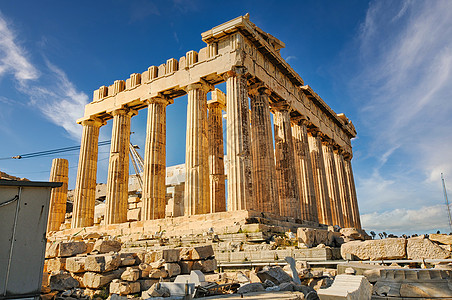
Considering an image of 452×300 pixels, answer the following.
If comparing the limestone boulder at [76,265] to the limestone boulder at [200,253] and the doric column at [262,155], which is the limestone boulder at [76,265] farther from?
the doric column at [262,155]

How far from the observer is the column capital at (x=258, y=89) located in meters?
21.6

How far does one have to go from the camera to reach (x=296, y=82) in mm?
26109

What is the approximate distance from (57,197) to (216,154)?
41.8 ft

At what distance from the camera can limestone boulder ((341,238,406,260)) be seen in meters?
9.45

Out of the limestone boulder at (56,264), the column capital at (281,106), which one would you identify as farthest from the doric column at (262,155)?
the limestone boulder at (56,264)

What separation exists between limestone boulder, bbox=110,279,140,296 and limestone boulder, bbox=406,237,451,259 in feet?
22.8

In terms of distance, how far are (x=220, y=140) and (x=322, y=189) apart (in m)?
9.56

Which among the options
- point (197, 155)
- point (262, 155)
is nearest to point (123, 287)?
point (197, 155)

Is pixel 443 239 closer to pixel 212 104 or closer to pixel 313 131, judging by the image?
pixel 212 104

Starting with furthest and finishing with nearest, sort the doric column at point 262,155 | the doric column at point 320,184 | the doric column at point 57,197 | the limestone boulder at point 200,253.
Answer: the doric column at point 320,184
the doric column at point 57,197
the doric column at point 262,155
the limestone boulder at point 200,253

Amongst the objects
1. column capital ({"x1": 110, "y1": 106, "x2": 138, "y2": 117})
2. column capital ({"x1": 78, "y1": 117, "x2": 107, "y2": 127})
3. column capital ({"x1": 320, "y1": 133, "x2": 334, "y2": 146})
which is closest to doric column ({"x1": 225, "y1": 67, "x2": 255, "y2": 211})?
column capital ({"x1": 110, "y1": 106, "x2": 138, "y2": 117})

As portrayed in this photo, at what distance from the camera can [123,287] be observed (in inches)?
305

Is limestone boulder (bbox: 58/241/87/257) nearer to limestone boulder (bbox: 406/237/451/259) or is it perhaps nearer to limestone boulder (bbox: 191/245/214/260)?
limestone boulder (bbox: 191/245/214/260)

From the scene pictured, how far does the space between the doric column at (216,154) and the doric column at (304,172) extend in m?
6.01
